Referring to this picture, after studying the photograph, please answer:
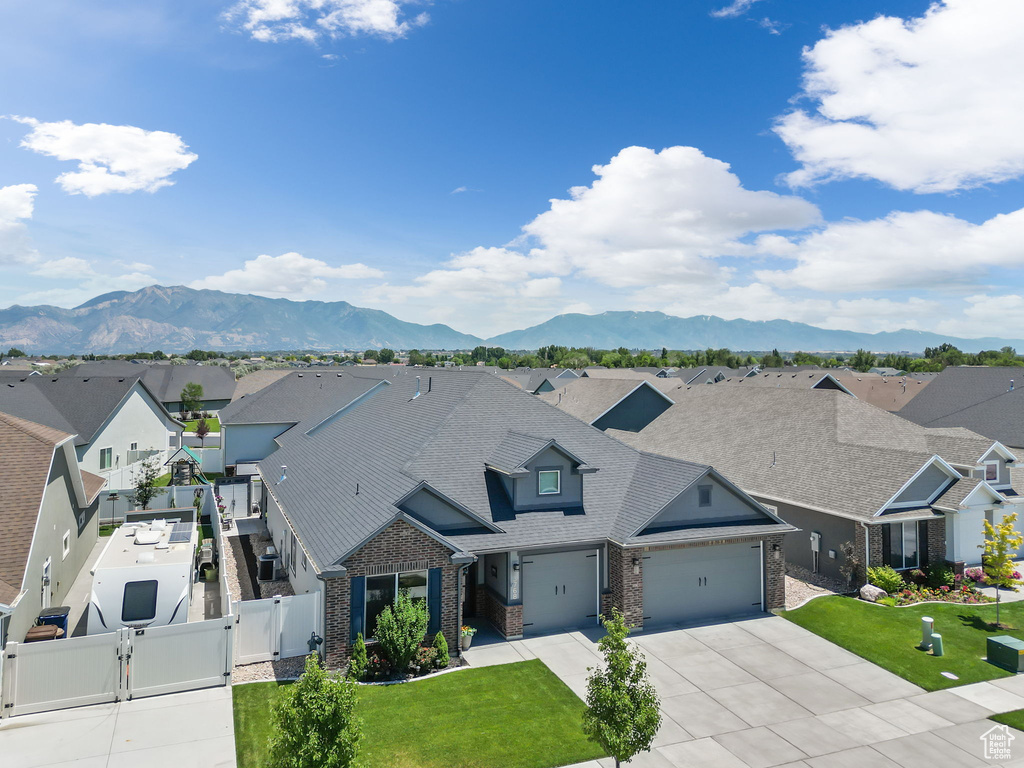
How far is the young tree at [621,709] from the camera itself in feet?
31.8

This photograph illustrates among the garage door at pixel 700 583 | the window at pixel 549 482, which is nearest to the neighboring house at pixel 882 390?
the garage door at pixel 700 583

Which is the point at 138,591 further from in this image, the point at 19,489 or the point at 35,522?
the point at 19,489

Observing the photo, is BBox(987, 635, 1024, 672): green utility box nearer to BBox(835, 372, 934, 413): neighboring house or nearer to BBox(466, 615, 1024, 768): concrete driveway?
BBox(466, 615, 1024, 768): concrete driveway

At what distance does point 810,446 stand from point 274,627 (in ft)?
76.0

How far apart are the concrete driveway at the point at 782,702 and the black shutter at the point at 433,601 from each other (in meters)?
1.41

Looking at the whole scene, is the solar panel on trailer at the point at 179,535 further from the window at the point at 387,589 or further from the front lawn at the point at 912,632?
the front lawn at the point at 912,632

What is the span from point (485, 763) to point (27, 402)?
37688 mm

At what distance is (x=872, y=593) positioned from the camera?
2138 cm

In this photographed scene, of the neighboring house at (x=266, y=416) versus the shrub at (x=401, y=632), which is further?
the neighboring house at (x=266, y=416)

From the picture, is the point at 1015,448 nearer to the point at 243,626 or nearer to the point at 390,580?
the point at 390,580

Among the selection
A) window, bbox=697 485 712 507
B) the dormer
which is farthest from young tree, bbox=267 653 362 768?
window, bbox=697 485 712 507

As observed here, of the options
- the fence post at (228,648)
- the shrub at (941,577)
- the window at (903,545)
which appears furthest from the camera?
the window at (903,545)

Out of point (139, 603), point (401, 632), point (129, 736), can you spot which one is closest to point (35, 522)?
point (139, 603)

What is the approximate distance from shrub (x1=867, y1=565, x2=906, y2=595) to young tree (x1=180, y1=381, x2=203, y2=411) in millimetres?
85878
